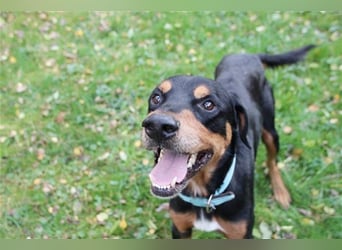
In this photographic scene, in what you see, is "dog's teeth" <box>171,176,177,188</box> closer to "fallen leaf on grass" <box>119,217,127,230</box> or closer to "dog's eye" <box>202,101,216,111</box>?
"dog's eye" <box>202,101,216,111</box>

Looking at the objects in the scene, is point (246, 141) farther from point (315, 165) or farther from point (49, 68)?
point (49, 68)

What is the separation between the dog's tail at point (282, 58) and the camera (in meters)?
4.83

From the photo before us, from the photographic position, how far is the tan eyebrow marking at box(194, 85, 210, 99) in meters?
3.20

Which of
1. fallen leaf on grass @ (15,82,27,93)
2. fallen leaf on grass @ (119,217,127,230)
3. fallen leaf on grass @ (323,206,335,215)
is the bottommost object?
fallen leaf on grass @ (119,217,127,230)

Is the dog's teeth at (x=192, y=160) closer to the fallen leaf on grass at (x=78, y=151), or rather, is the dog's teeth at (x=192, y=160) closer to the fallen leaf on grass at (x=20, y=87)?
the fallen leaf on grass at (x=78, y=151)

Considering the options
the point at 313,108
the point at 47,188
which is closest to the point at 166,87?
the point at 47,188

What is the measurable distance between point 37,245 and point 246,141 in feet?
6.14

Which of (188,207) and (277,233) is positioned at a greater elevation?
(188,207)

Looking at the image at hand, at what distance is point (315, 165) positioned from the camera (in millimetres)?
5008

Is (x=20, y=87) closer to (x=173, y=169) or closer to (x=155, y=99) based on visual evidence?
(x=155, y=99)

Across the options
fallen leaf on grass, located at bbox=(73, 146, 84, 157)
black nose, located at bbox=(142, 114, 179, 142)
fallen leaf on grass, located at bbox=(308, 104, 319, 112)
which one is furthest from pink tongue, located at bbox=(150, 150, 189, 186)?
fallen leaf on grass, located at bbox=(308, 104, 319, 112)

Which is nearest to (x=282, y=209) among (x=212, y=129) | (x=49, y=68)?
(x=212, y=129)

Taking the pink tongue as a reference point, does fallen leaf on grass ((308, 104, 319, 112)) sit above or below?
above

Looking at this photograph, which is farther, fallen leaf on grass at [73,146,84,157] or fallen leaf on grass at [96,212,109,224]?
fallen leaf on grass at [73,146,84,157]
